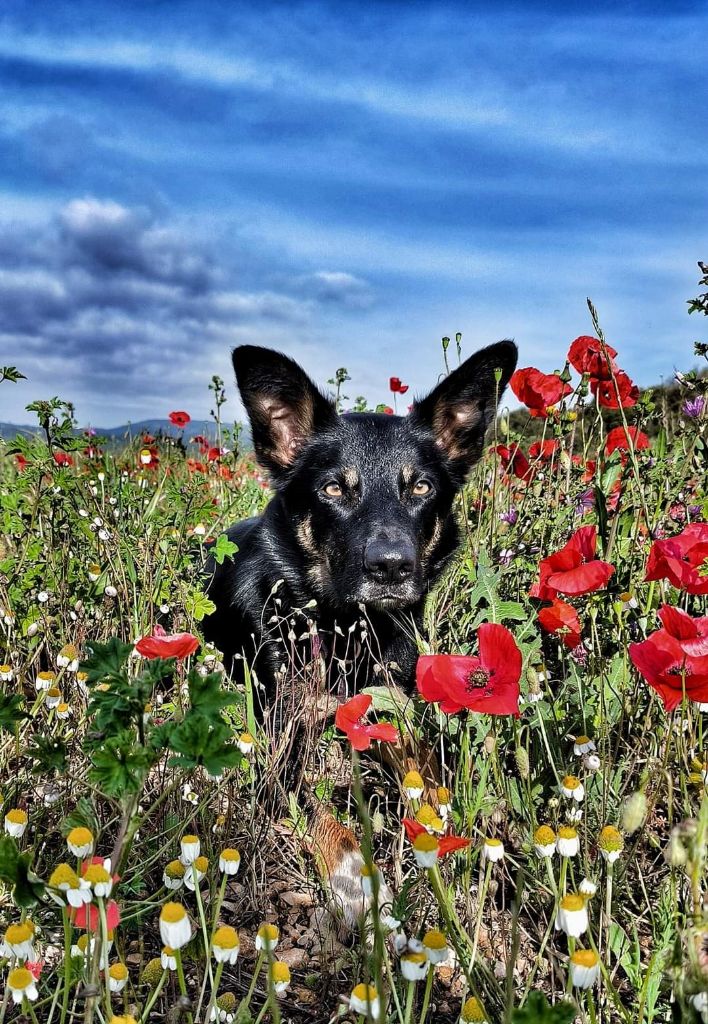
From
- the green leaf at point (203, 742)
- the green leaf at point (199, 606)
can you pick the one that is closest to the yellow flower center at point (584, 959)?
the green leaf at point (203, 742)

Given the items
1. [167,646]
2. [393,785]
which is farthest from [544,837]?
[393,785]

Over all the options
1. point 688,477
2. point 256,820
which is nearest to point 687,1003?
point 256,820

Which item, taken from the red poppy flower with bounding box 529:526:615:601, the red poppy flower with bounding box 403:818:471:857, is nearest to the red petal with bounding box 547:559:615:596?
the red poppy flower with bounding box 529:526:615:601

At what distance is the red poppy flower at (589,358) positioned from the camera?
2.99 meters

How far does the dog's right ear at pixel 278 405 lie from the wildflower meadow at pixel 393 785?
661 millimetres

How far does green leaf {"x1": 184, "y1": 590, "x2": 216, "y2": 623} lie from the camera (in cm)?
279

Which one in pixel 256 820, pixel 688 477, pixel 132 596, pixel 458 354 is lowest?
pixel 256 820

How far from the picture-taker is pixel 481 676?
160cm

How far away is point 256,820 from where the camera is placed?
8.18 feet

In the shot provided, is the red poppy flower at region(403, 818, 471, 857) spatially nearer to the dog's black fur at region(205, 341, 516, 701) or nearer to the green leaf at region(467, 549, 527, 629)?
the green leaf at region(467, 549, 527, 629)

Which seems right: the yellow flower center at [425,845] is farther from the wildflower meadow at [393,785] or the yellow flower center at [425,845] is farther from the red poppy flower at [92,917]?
the red poppy flower at [92,917]

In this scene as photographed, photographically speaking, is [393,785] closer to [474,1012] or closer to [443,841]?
[443,841]

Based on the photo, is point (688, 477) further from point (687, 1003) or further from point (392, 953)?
point (687, 1003)

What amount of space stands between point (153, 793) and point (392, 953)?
103 cm
